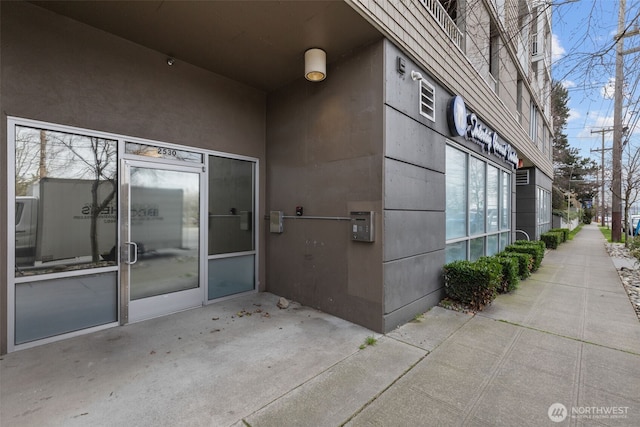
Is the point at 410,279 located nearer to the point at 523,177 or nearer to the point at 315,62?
the point at 315,62

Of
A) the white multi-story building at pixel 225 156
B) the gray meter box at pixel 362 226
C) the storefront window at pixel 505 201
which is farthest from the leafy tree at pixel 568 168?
the gray meter box at pixel 362 226

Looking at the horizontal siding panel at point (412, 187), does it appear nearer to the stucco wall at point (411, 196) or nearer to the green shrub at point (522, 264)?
the stucco wall at point (411, 196)

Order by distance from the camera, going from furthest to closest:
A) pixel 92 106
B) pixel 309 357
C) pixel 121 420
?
pixel 92 106, pixel 309 357, pixel 121 420

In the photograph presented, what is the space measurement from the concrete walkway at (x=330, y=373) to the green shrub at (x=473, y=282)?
0.89 ft

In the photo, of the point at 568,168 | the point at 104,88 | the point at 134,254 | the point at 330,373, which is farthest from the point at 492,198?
the point at 568,168

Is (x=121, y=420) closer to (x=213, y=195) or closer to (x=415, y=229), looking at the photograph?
(x=213, y=195)

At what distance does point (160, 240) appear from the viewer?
13.3ft

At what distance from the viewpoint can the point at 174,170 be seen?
13.7ft

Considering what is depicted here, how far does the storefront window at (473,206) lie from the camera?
17.5 ft

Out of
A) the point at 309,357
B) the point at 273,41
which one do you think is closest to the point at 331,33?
the point at 273,41

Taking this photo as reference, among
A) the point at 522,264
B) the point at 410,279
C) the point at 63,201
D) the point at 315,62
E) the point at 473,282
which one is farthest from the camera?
the point at 522,264

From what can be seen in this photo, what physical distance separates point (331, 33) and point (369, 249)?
267 cm

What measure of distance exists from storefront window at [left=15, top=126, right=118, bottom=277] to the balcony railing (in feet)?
15.9

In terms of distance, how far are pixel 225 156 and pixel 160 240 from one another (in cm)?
163
